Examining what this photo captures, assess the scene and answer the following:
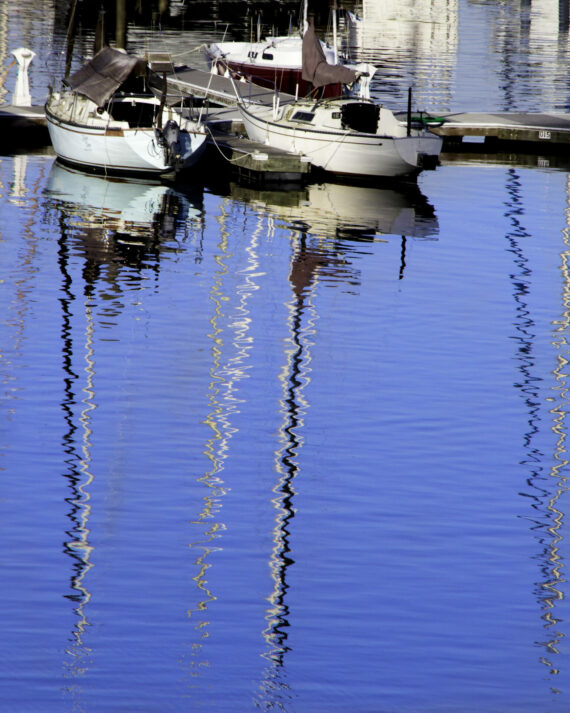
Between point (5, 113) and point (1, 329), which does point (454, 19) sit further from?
point (1, 329)

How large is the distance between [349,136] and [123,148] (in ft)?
23.1

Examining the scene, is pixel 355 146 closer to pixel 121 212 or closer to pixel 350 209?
pixel 350 209

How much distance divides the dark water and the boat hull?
3002 millimetres

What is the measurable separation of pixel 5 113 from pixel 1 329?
21.7m

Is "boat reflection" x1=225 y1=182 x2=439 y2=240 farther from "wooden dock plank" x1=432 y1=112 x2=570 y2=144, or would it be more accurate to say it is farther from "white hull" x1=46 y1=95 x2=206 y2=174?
"wooden dock plank" x1=432 y1=112 x2=570 y2=144

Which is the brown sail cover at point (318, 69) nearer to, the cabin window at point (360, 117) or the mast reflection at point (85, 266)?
the cabin window at point (360, 117)

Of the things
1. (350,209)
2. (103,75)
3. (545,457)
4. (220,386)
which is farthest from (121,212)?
(545,457)

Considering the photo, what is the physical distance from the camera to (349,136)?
37719 millimetres

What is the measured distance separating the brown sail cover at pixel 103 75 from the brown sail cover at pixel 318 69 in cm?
602

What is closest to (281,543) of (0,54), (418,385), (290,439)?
(290,439)

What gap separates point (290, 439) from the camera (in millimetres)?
18000

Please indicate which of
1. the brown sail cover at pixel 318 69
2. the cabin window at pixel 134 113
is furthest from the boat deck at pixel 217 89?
the cabin window at pixel 134 113

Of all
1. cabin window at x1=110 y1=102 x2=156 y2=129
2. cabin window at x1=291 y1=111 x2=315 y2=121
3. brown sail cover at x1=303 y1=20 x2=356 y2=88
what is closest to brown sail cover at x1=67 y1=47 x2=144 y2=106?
cabin window at x1=110 y1=102 x2=156 y2=129

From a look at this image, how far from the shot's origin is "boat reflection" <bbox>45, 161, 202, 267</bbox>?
29.6 metres
